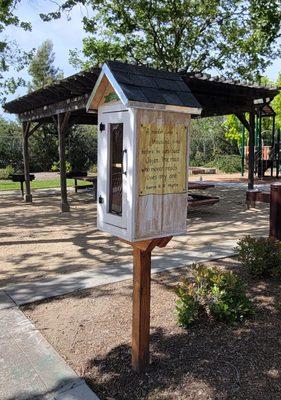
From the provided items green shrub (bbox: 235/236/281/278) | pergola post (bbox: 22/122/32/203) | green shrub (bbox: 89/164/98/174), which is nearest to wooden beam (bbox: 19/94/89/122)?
pergola post (bbox: 22/122/32/203)

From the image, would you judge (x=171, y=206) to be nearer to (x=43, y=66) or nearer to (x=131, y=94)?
(x=131, y=94)

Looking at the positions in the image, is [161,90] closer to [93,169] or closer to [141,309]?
[141,309]

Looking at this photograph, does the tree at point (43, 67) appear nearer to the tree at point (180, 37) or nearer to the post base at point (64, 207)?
the tree at point (180, 37)

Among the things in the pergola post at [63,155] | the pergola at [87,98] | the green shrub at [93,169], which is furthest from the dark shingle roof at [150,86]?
the green shrub at [93,169]

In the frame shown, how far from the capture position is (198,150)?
3030 centimetres

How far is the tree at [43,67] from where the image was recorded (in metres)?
46.2

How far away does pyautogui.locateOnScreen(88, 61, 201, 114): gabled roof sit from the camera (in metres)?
2.38

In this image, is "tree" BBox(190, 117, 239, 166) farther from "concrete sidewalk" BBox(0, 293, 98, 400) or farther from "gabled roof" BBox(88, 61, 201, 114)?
"gabled roof" BBox(88, 61, 201, 114)

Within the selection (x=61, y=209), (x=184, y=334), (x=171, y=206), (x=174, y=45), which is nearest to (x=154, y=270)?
(x=184, y=334)

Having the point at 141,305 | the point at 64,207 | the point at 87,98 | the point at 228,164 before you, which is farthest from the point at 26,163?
the point at 228,164

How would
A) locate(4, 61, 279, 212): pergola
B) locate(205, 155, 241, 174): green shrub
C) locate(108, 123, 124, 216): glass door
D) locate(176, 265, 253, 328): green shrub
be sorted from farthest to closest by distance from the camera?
locate(205, 155, 241, 174): green shrub
locate(4, 61, 279, 212): pergola
locate(176, 265, 253, 328): green shrub
locate(108, 123, 124, 216): glass door

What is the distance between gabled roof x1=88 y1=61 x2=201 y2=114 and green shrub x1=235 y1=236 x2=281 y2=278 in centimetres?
245

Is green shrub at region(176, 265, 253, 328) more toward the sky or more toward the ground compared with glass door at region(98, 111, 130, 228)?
more toward the ground

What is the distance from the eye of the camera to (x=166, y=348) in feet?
10.2
